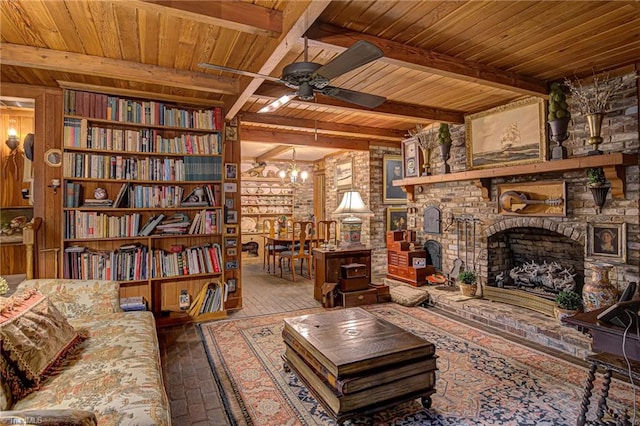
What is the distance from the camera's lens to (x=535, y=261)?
4.31 m

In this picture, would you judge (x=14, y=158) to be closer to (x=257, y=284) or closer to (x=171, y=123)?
(x=171, y=123)

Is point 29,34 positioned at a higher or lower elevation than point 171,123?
higher

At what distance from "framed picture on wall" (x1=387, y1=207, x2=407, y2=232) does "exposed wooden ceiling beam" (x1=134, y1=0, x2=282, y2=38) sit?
4.83 metres

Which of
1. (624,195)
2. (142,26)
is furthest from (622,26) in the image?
(142,26)

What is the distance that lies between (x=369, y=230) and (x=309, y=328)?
166 inches

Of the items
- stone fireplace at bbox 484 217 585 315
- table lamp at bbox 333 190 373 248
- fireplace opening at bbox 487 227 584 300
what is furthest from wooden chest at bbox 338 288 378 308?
fireplace opening at bbox 487 227 584 300

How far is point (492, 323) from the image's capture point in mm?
3605

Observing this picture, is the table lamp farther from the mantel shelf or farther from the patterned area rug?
the patterned area rug

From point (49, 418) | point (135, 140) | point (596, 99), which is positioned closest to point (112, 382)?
point (49, 418)

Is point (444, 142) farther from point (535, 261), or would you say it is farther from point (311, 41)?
point (311, 41)

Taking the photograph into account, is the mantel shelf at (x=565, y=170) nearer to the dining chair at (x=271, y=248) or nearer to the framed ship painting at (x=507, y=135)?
the framed ship painting at (x=507, y=135)

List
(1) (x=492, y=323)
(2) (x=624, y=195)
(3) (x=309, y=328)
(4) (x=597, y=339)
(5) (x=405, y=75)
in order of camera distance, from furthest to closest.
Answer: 1. (1) (x=492, y=323)
2. (5) (x=405, y=75)
3. (2) (x=624, y=195)
4. (3) (x=309, y=328)
5. (4) (x=597, y=339)

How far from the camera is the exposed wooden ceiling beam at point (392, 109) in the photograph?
352 cm

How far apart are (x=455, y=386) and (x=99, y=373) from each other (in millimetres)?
2205
